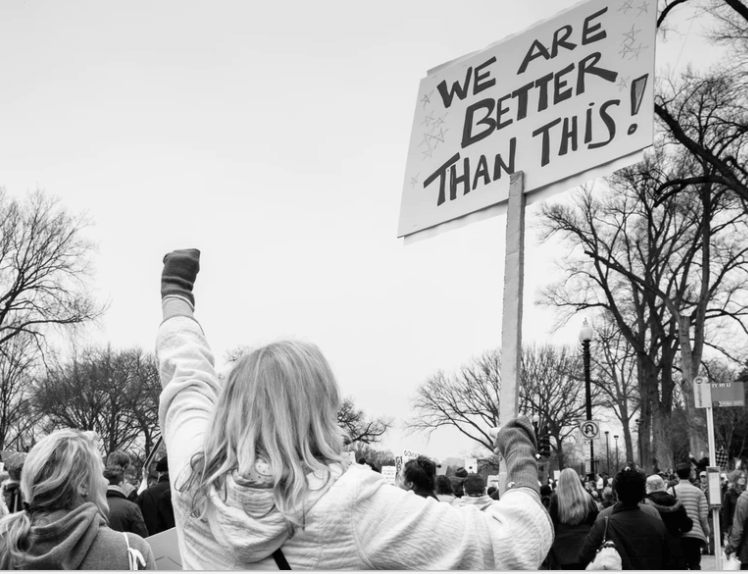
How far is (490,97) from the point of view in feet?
12.6

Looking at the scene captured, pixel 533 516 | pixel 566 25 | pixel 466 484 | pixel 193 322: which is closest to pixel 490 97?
pixel 566 25

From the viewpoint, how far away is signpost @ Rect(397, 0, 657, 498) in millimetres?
3434

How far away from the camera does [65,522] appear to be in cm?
304

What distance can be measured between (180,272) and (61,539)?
1333 millimetres

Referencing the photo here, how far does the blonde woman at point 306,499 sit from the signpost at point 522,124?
1.50m

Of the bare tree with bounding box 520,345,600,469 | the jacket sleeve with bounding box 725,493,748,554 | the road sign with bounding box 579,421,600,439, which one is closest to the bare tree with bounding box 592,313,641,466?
the bare tree with bounding box 520,345,600,469

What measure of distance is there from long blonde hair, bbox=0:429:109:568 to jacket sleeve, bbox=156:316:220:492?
121 centimetres

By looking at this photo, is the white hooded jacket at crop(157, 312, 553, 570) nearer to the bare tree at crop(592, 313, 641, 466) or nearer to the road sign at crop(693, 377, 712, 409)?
the road sign at crop(693, 377, 712, 409)

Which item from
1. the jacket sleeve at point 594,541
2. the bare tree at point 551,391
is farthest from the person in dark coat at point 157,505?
the bare tree at point 551,391

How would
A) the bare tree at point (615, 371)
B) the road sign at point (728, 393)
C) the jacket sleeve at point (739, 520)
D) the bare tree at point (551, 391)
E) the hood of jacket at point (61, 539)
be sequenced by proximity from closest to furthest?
1. the hood of jacket at point (61, 539)
2. the jacket sleeve at point (739, 520)
3. the road sign at point (728, 393)
4. the bare tree at point (615, 371)
5. the bare tree at point (551, 391)

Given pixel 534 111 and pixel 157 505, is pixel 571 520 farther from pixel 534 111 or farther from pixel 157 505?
pixel 534 111

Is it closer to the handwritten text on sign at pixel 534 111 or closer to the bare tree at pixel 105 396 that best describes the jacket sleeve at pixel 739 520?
the handwritten text on sign at pixel 534 111

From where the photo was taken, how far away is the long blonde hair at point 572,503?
734cm

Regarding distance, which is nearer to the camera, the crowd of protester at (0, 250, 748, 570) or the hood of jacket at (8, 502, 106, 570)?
the crowd of protester at (0, 250, 748, 570)
